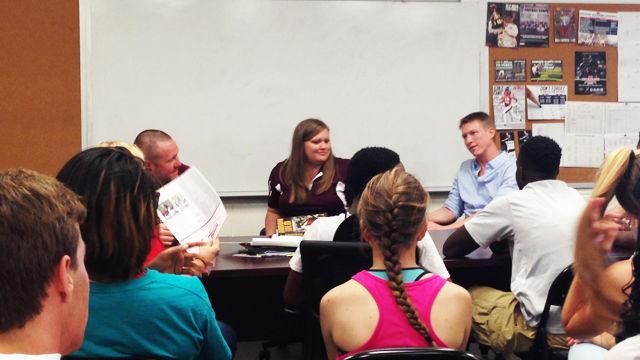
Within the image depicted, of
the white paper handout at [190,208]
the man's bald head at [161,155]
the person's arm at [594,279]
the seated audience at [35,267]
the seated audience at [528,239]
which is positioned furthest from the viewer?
the man's bald head at [161,155]

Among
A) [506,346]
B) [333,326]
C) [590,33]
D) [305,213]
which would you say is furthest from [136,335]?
[590,33]

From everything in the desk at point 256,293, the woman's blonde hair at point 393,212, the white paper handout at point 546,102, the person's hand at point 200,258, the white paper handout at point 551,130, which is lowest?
the desk at point 256,293

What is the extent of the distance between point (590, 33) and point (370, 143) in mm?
1862

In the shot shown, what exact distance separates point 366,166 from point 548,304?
826mm

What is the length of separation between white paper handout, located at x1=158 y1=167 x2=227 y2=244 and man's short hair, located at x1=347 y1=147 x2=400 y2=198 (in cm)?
52

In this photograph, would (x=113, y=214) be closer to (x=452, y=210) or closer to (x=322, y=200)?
(x=322, y=200)

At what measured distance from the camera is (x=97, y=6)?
4.64 meters

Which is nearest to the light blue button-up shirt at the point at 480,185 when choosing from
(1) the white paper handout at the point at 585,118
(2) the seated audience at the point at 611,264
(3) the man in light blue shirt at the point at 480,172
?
(3) the man in light blue shirt at the point at 480,172

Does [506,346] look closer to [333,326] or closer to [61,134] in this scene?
[333,326]

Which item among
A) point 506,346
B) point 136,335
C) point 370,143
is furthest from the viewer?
point 370,143

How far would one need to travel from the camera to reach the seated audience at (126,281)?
1.56 metres

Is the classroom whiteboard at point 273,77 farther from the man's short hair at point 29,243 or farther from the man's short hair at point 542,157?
the man's short hair at point 29,243

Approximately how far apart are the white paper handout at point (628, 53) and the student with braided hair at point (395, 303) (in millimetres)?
4164

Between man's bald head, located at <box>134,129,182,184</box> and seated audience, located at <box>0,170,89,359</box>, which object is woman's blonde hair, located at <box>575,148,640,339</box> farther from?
man's bald head, located at <box>134,129,182,184</box>
